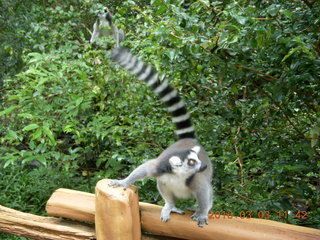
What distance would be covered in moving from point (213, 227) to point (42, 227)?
116 centimetres

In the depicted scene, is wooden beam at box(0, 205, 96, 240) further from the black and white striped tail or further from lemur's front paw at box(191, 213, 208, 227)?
the black and white striped tail

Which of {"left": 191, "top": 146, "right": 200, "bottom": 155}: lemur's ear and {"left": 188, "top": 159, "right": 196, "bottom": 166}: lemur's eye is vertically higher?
{"left": 191, "top": 146, "right": 200, "bottom": 155}: lemur's ear

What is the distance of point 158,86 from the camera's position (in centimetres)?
235

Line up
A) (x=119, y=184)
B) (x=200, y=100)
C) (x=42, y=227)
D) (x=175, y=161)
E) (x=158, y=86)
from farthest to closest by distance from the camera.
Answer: (x=200, y=100) → (x=42, y=227) → (x=158, y=86) → (x=119, y=184) → (x=175, y=161)

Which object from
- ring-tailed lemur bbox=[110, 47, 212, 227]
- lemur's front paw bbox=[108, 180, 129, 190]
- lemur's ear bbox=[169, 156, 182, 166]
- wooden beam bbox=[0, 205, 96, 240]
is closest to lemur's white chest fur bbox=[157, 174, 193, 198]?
ring-tailed lemur bbox=[110, 47, 212, 227]

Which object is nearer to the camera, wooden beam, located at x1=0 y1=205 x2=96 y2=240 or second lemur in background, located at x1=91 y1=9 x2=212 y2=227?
second lemur in background, located at x1=91 y1=9 x2=212 y2=227

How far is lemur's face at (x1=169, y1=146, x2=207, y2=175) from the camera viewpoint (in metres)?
2.10

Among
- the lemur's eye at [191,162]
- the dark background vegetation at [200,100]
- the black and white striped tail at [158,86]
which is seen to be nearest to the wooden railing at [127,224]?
the dark background vegetation at [200,100]

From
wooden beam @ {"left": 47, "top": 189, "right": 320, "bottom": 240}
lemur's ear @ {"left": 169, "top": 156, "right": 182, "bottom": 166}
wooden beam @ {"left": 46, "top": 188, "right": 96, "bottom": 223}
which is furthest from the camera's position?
wooden beam @ {"left": 46, "top": 188, "right": 96, "bottom": 223}

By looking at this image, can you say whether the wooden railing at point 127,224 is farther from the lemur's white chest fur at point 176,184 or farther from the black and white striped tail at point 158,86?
the black and white striped tail at point 158,86

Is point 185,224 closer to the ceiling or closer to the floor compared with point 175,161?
closer to the floor

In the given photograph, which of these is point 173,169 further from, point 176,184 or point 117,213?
point 117,213

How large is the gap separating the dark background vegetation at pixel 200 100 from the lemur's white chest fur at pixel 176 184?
39cm

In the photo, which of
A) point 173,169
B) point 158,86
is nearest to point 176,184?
point 173,169
